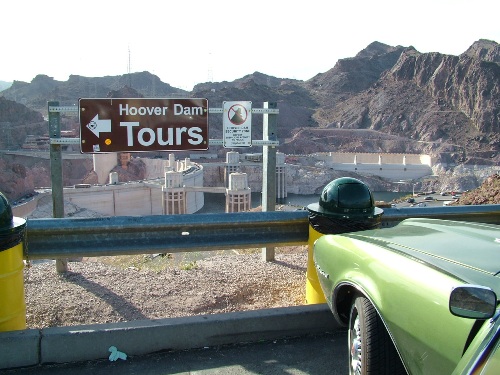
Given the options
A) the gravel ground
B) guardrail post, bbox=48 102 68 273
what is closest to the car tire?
the gravel ground

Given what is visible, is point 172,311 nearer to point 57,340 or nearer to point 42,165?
point 57,340

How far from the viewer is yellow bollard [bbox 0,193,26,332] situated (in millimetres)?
3580

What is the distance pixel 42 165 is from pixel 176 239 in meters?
79.3

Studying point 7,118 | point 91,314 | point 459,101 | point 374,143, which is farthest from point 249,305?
point 459,101

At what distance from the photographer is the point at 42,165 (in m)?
77.7

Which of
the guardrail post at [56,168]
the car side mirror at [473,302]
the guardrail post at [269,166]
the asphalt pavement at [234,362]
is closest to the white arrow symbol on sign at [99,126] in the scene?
the guardrail post at [56,168]

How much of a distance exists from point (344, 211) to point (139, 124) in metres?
2.60

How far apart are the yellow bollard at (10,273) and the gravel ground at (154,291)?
55 cm

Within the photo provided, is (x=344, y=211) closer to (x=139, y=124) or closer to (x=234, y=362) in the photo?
(x=234, y=362)

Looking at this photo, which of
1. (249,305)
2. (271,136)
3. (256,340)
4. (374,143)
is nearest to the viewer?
(256,340)

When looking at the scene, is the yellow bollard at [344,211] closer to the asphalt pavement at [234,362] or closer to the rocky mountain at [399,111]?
the asphalt pavement at [234,362]

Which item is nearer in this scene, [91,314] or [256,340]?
[256,340]

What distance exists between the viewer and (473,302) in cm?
201

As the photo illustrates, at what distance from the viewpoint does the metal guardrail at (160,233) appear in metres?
4.39
